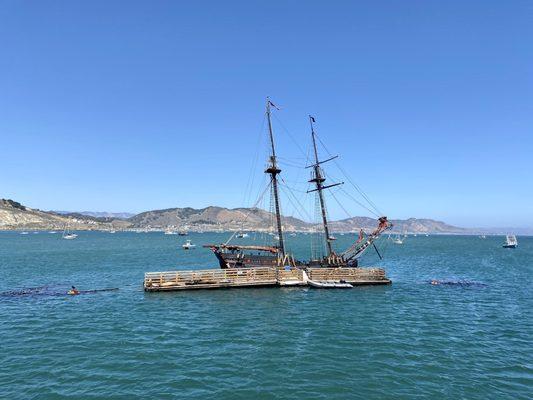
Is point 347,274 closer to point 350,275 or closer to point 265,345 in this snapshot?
point 350,275

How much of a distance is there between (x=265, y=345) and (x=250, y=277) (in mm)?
20541

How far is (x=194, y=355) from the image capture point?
69.3 ft

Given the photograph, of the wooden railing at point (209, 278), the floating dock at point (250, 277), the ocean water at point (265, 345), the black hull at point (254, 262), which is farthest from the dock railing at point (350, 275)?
the wooden railing at point (209, 278)

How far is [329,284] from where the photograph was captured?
4328 centimetres

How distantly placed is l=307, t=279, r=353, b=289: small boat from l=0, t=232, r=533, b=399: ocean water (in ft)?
6.35

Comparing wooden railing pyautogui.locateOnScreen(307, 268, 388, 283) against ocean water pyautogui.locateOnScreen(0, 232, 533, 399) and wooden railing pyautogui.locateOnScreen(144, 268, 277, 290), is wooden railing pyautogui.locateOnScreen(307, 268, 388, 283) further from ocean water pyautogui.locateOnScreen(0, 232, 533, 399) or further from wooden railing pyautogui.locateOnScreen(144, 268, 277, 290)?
wooden railing pyautogui.locateOnScreen(144, 268, 277, 290)

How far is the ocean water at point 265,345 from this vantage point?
56.2ft

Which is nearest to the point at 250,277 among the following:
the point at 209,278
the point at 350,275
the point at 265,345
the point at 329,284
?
the point at 209,278

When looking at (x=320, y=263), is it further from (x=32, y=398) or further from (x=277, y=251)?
(x=32, y=398)

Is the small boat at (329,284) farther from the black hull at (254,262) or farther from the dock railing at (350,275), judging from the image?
the black hull at (254,262)

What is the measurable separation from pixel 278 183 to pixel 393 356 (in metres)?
33.5

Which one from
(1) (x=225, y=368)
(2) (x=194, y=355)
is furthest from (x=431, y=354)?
(2) (x=194, y=355)

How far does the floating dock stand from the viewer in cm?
4116

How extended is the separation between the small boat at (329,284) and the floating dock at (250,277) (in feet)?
3.48
